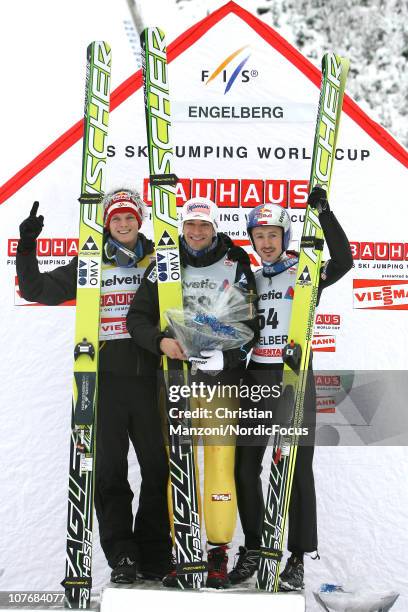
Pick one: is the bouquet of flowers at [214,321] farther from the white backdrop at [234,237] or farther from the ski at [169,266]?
the white backdrop at [234,237]

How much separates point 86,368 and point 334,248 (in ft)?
4.06

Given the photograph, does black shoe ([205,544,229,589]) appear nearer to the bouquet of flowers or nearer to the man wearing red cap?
the man wearing red cap

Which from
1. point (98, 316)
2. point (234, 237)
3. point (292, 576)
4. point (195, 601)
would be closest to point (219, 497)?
point (195, 601)

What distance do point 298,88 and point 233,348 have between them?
170 centimetres

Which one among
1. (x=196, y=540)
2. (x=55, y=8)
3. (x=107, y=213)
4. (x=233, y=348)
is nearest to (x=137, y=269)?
(x=107, y=213)

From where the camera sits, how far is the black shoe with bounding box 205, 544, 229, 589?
3914 millimetres

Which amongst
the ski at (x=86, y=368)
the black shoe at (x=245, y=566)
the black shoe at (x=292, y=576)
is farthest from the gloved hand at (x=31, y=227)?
the black shoe at (x=292, y=576)

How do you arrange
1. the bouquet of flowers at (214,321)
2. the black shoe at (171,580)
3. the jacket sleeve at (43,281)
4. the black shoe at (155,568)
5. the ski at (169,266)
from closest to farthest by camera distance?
the bouquet of flowers at (214,321) < the ski at (169,266) < the black shoe at (171,580) < the jacket sleeve at (43,281) < the black shoe at (155,568)

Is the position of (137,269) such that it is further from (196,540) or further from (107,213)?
(196,540)

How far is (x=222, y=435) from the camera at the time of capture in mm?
3930

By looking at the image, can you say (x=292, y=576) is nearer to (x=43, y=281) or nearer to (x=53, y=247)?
(x=43, y=281)

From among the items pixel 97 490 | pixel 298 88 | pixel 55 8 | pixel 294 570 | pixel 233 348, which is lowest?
pixel 294 570

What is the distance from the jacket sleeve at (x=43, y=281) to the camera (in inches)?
163

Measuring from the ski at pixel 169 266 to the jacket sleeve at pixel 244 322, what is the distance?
24cm
